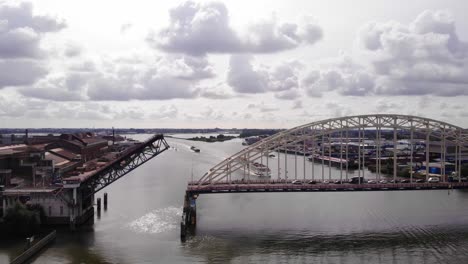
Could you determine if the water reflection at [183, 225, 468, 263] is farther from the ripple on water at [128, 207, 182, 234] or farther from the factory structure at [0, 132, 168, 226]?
the factory structure at [0, 132, 168, 226]

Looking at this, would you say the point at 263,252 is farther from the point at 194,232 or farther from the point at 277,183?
the point at 277,183

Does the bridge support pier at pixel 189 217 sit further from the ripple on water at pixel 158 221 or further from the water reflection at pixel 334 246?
the ripple on water at pixel 158 221

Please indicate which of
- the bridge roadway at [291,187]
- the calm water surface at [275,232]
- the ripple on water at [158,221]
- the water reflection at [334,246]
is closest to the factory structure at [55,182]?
the calm water surface at [275,232]

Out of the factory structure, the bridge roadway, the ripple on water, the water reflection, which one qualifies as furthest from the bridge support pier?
the factory structure

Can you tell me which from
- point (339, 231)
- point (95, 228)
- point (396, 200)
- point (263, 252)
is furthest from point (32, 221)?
point (396, 200)

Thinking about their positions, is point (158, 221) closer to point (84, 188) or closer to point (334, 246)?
point (84, 188)
